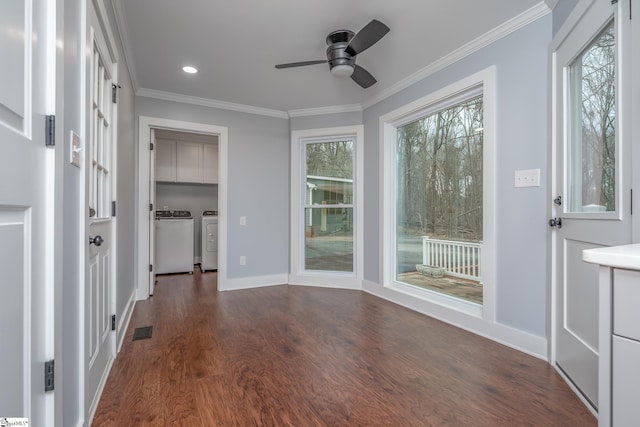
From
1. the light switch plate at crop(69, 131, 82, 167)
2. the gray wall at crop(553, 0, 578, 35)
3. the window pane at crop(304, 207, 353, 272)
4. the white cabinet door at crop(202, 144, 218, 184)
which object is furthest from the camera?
the white cabinet door at crop(202, 144, 218, 184)

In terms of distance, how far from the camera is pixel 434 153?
3.23 meters

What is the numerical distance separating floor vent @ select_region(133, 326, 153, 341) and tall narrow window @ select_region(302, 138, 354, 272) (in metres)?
2.16

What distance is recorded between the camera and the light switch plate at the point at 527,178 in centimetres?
216

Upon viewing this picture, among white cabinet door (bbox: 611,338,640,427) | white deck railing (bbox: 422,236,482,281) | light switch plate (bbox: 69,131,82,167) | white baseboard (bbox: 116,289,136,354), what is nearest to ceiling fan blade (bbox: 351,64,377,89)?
white deck railing (bbox: 422,236,482,281)

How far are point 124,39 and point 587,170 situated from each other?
338 cm

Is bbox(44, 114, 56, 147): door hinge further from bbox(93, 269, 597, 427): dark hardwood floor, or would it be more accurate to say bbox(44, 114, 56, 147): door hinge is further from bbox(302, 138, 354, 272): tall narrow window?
bbox(302, 138, 354, 272): tall narrow window

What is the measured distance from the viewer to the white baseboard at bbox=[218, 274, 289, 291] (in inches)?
157

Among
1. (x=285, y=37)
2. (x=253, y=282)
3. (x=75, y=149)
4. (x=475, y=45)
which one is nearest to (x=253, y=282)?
(x=253, y=282)

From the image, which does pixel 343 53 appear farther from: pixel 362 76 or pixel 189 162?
pixel 189 162

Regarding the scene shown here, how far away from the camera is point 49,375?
40.0 inches

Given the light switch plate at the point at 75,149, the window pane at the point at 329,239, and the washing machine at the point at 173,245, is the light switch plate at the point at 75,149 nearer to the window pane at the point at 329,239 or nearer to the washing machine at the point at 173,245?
the window pane at the point at 329,239

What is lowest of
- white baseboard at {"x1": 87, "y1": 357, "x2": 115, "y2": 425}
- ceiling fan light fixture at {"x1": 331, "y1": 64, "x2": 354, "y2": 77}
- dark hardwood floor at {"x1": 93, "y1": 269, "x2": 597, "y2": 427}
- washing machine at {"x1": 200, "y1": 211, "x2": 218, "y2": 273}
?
dark hardwood floor at {"x1": 93, "y1": 269, "x2": 597, "y2": 427}

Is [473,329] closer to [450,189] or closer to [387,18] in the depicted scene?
[450,189]

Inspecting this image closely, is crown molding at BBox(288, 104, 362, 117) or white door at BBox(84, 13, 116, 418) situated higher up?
crown molding at BBox(288, 104, 362, 117)
